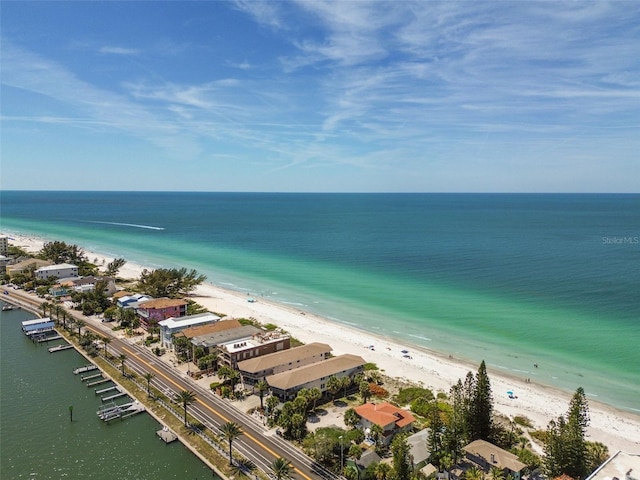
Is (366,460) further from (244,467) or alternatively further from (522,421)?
(522,421)

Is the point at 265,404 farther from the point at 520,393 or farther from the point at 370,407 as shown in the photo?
the point at 520,393

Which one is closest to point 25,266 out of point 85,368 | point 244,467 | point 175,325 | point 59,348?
point 59,348

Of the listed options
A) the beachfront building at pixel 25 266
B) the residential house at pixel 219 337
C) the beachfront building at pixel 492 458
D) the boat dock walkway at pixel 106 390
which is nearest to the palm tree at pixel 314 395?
the beachfront building at pixel 492 458

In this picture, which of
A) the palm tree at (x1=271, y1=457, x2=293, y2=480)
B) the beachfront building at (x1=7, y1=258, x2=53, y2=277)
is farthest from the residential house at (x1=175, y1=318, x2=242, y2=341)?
the beachfront building at (x1=7, y1=258, x2=53, y2=277)

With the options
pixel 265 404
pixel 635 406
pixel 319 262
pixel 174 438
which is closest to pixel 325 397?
pixel 265 404

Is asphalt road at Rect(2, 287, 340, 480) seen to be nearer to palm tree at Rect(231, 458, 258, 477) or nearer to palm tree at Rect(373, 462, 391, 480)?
palm tree at Rect(231, 458, 258, 477)

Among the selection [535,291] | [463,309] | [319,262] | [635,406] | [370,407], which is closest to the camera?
[370,407]

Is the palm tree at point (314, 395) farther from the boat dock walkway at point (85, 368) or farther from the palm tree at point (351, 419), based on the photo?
the boat dock walkway at point (85, 368)
